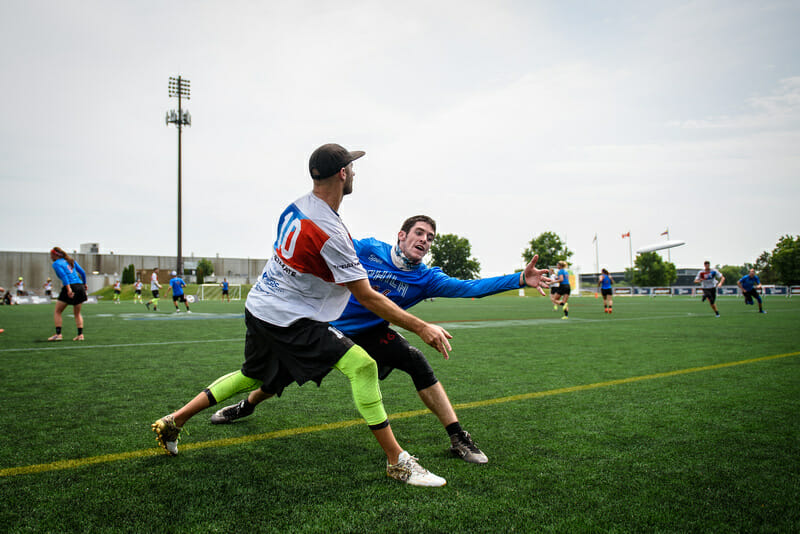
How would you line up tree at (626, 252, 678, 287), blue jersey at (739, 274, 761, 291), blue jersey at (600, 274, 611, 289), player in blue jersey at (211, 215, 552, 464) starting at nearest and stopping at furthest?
player in blue jersey at (211, 215, 552, 464), blue jersey at (739, 274, 761, 291), blue jersey at (600, 274, 611, 289), tree at (626, 252, 678, 287)

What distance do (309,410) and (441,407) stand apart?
1.60 meters

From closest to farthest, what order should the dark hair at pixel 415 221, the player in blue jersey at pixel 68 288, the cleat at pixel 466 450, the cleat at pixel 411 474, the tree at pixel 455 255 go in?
1. the cleat at pixel 411 474
2. the cleat at pixel 466 450
3. the dark hair at pixel 415 221
4. the player in blue jersey at pixel 68 288
5. the tree at pixel 455 255

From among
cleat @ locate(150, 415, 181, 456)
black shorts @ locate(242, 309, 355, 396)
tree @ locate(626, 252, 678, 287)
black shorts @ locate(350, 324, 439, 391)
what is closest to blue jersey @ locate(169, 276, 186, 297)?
cleat @ locate(150, 415, 181, 456)

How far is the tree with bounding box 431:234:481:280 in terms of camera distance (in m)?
97.1

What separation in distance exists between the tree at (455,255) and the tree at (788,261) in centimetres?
4781

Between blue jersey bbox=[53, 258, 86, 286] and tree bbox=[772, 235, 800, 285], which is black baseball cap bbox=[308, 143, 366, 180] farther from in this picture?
tree bbox=[772, 235, 800, 285]

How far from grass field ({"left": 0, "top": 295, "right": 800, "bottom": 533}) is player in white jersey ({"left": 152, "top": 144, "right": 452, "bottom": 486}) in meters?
0.44

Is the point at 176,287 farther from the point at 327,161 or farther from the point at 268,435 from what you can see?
the point at 327,161

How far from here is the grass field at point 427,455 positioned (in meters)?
2.41

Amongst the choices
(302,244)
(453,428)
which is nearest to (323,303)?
(302,244)

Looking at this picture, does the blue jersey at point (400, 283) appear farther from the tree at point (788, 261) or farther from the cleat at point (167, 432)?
the tree at point (788, 261)

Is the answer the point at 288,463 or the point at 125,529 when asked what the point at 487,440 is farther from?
the point at 125,529

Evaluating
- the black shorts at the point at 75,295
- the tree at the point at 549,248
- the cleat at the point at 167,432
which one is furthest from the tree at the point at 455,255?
the cleat at the point at 167,432

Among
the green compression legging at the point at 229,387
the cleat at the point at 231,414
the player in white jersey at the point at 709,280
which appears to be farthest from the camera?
the player in white jersey at the point at 709,280
